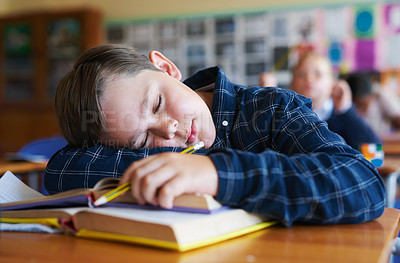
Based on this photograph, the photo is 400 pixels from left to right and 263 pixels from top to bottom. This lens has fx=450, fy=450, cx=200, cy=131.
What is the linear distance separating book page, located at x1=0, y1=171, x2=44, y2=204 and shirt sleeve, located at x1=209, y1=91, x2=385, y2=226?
12.0 inches

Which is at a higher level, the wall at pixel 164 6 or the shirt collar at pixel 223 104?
the wall at pixel 164 6

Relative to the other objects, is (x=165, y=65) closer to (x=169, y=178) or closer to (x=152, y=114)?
(x=152, y=114)

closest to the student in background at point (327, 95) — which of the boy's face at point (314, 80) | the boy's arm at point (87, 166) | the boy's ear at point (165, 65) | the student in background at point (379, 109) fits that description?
the boy's face at point (314, 80)

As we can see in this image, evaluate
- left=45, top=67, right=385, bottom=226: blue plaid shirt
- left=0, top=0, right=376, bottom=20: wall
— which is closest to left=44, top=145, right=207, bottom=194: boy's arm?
left=45, top=67, right=385, bottom=226: blue plaid shirt

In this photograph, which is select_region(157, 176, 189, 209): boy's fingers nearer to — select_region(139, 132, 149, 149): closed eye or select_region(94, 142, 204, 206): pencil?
select_region(94, 142, 204, 206): pencil

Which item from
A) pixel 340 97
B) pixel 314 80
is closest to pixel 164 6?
pixel 314 80

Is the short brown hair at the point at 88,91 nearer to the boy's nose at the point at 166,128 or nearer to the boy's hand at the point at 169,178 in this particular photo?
the boy's nose at the point at 166,128

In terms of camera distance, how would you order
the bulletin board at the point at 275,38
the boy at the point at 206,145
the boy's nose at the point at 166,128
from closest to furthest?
the boy at the point at 206,145, the boy's nose at the point at 166,128, the bulletin board at the point at 275,38

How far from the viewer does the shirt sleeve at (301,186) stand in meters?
0.52

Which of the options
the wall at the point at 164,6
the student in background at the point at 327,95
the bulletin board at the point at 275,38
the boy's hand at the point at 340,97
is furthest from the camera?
the wall at the point at 164,6

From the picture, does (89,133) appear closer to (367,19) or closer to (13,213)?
(13,213)

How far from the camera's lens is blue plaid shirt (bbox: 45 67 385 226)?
522 mm

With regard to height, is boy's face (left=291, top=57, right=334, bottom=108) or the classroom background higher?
the classroom background

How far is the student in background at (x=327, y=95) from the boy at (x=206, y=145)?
1.37m
